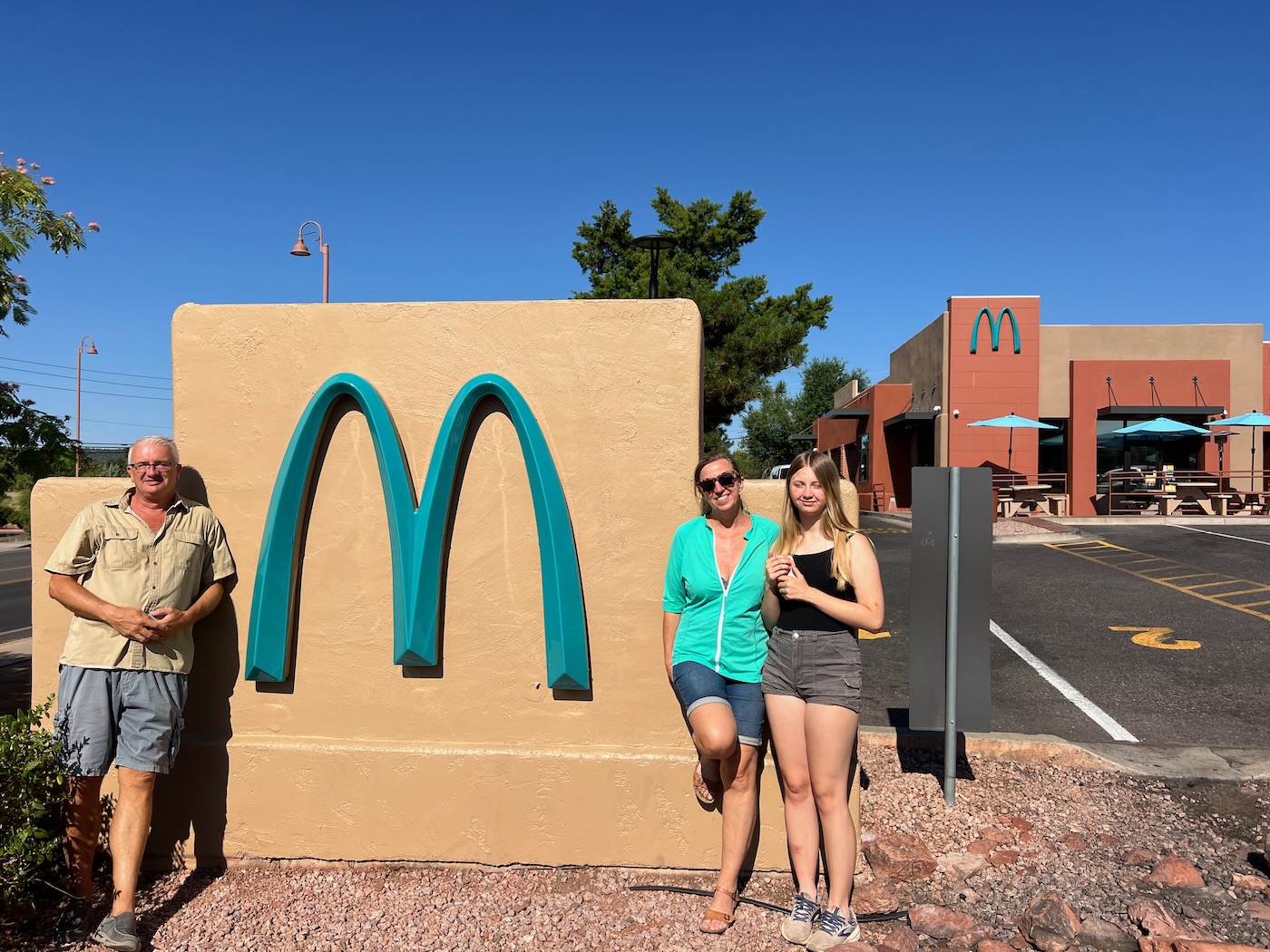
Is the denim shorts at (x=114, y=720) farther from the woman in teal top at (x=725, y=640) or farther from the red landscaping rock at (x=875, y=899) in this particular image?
the red landscaping rock at (x=875, y=899)

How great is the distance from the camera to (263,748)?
366 cm

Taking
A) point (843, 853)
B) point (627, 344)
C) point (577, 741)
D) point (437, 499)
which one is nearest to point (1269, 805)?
point (843, 853)

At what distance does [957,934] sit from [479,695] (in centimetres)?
214

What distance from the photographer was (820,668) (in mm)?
3064

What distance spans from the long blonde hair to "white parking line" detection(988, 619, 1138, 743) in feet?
7.21

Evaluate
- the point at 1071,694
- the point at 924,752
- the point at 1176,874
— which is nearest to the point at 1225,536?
the point at 1071,694

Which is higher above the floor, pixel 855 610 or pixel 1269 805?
pixel 855 610

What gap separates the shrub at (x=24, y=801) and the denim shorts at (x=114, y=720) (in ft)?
0.23

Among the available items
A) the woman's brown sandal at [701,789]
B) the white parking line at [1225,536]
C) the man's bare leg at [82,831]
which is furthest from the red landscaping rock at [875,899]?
the white parking line at [1225,536]

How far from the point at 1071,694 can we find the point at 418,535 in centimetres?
497

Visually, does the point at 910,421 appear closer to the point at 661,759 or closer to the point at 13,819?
the point at 661,759

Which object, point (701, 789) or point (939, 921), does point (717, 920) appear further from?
point (939, 921)

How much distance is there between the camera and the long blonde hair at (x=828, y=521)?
10.2 feet

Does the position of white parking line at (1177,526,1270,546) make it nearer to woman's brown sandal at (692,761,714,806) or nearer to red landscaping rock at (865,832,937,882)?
red landscaping rock at (865,832,937,882)
